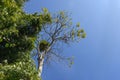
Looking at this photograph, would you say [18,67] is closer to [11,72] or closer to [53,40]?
[11,72]

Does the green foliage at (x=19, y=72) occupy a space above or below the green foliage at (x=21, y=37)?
below

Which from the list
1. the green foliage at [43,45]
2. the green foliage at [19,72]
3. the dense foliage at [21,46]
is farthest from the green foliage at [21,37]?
the green foliage at [43,45]

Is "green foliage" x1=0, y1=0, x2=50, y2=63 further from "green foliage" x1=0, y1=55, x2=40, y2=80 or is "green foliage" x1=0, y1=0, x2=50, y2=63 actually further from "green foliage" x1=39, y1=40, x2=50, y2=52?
"green foliage" x1=39, y1=40, x2=50, y2=52

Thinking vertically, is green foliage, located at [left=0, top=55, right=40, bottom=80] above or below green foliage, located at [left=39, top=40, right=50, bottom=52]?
below

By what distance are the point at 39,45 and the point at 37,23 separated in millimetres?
6582

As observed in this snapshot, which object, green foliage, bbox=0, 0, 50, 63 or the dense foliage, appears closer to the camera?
the dense foliage

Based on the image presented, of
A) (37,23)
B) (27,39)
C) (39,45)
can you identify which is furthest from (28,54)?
(39,45)

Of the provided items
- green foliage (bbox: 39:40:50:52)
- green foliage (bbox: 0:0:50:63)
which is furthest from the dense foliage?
green foliage (bbox: 39:40:50:52)

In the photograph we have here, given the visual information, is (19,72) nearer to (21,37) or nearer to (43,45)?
(21,37)

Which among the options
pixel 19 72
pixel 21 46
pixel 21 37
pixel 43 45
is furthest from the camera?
pixel 43 45

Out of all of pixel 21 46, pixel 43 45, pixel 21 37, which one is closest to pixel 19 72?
pixel 21 46

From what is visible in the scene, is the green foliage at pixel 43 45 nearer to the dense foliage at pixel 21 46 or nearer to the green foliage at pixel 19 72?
the dense foliage at pixel 21 46

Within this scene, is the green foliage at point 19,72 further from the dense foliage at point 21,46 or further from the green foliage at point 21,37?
the green foliage at point 21,37

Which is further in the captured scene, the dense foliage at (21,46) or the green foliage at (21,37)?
the green foliage at (21,37)
